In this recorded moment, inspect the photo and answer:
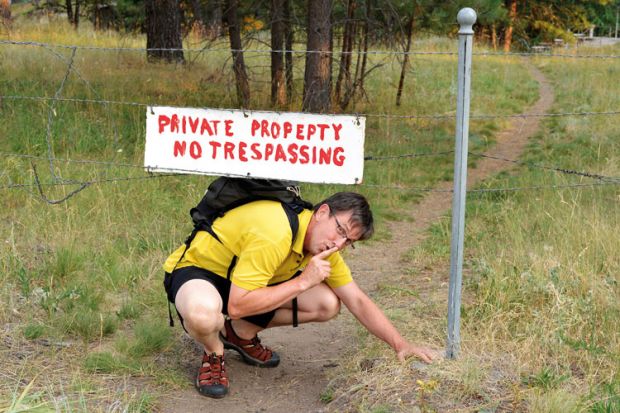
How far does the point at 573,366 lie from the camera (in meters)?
3.79

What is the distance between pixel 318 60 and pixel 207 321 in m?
6.18

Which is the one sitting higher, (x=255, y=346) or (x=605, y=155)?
(x=605, y=155)

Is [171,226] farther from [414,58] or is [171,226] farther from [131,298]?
[414,58]

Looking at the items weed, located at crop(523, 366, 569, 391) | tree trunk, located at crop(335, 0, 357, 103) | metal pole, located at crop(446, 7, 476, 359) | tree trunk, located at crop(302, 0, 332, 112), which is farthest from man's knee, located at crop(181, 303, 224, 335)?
tree trunk, located at crop(335, 0, 357, 103)

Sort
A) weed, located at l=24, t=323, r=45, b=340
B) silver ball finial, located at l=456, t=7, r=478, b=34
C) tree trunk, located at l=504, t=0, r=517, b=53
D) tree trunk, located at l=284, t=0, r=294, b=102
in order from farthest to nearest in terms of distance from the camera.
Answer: tree trunk, located at l=504, t=0, r=517, b=53, tree trunk, located at l=284, t=0, r=294, b=102, weed, located at l=24, t=323, r=45, b=340, silver ball finial, located at l=456, t=7, r=478, b=34

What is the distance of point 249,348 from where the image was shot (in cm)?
420

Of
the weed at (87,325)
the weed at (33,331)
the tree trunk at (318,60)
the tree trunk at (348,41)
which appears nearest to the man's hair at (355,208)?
the weed at (87,325)

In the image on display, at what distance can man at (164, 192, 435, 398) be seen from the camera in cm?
345

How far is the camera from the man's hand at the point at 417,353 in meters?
3.74

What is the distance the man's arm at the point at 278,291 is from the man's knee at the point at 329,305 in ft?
1.48

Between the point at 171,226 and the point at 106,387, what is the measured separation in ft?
8.00

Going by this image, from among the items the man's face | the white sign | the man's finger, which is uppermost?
the white sign

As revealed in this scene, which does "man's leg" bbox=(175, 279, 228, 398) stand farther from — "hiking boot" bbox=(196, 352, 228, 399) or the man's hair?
the man's hair

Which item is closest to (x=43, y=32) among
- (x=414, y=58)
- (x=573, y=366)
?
Result: (x=414, y=58)
